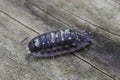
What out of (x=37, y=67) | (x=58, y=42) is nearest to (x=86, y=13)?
(x=58, y=42)

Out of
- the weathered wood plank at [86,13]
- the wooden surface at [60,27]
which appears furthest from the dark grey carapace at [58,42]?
the weathered wood plank at [86,13]

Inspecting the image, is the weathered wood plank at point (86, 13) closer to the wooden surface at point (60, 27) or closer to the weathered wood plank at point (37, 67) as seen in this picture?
the wooden surface at point (60, 27)

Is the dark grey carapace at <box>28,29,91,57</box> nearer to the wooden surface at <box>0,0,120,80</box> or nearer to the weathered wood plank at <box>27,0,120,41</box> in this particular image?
the wooden surface at <box>0,0,120,80</box>

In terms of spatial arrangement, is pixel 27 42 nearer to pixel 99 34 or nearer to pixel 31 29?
pixel 31 29

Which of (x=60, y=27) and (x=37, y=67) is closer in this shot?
(x=37, y=67)

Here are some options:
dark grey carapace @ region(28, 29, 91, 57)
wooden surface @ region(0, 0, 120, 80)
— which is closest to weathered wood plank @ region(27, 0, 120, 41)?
wooden surface @ region(0, 0, 120, 80)

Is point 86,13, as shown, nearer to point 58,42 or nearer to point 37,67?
point 58,42
